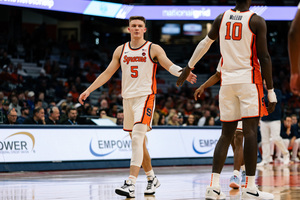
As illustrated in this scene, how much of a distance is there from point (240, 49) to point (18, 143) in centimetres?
680

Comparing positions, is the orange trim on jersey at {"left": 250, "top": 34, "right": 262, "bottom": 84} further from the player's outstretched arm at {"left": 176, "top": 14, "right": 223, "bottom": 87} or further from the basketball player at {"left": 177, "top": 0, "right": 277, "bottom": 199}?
the player's outstretched arm at {"left": 176, "top": 14, "right": 223, "bottom": 87}

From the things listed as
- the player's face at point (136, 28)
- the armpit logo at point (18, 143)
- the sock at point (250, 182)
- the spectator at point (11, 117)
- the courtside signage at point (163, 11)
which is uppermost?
the courtside signage at point (163, 11)

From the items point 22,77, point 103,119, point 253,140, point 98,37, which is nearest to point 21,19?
point 98,37

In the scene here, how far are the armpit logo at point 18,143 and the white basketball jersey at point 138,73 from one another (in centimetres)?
506

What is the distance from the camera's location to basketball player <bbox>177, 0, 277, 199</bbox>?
579cm

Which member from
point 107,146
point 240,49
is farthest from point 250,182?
point 107,146

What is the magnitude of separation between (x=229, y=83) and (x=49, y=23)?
2623 centimetres

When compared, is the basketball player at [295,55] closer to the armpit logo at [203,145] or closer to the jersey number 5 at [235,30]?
the jersey number 5 at [235,30]

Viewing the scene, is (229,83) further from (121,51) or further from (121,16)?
(121,16)

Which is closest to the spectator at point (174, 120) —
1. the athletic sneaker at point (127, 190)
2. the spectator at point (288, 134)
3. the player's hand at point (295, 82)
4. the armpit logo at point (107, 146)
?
the armpit logo at point (107, 146)

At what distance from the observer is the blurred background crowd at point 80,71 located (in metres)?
15.2

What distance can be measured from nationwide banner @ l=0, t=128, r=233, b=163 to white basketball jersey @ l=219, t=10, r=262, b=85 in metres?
6.56

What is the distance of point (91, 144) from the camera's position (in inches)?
485

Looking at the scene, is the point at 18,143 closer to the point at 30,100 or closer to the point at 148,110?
the point at 148,110
